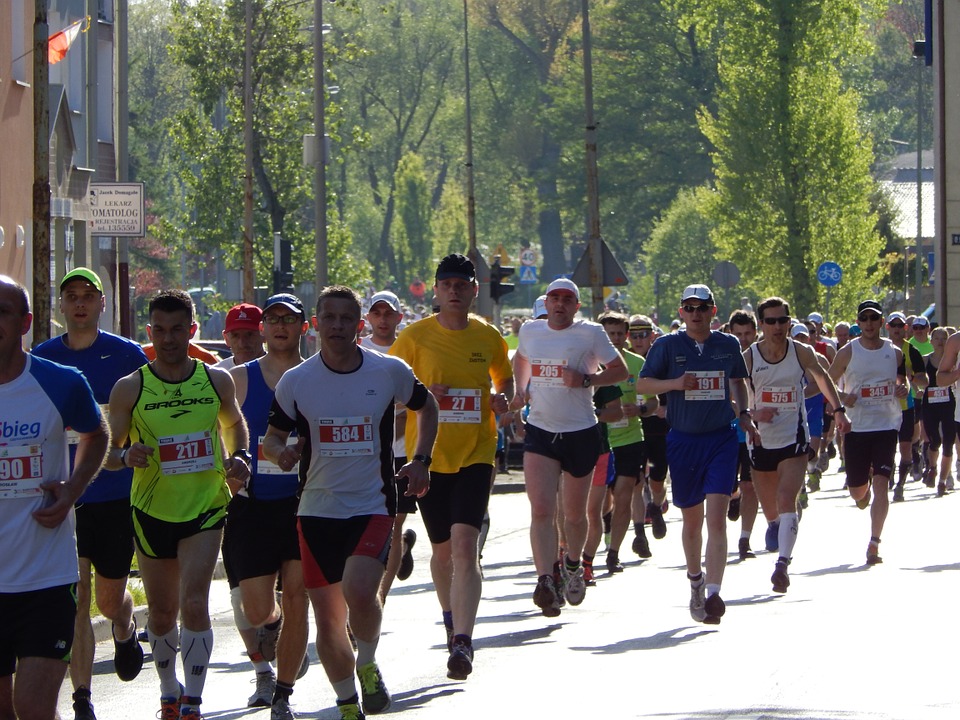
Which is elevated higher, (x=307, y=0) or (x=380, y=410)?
(x=307, y=0)

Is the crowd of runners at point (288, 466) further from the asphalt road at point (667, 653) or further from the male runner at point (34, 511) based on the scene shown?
the asphalt road at point (667, 653)

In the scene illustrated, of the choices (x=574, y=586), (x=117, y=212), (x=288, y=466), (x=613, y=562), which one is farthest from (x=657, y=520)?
(x=288, y=466)

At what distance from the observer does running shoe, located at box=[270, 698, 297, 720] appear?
26.6 feet

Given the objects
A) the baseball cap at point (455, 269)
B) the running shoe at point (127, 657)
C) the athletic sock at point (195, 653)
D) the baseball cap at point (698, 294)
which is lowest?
the running shoe at point (127, 657)

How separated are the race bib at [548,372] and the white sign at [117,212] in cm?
841

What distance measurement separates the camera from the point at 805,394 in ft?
47.0

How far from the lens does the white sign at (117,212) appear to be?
1909 centimetres

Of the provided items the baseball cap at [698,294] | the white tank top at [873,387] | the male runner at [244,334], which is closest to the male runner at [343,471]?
the male runner at [244,334]

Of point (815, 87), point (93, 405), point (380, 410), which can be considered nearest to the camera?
point (93, 405)

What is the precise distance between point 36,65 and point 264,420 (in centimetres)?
620

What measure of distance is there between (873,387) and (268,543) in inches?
321

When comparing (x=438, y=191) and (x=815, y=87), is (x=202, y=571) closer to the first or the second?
A: (x=815, y=87)

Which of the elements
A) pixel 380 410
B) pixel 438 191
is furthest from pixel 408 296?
pixel 380 410

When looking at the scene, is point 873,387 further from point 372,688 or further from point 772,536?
point 372,688
